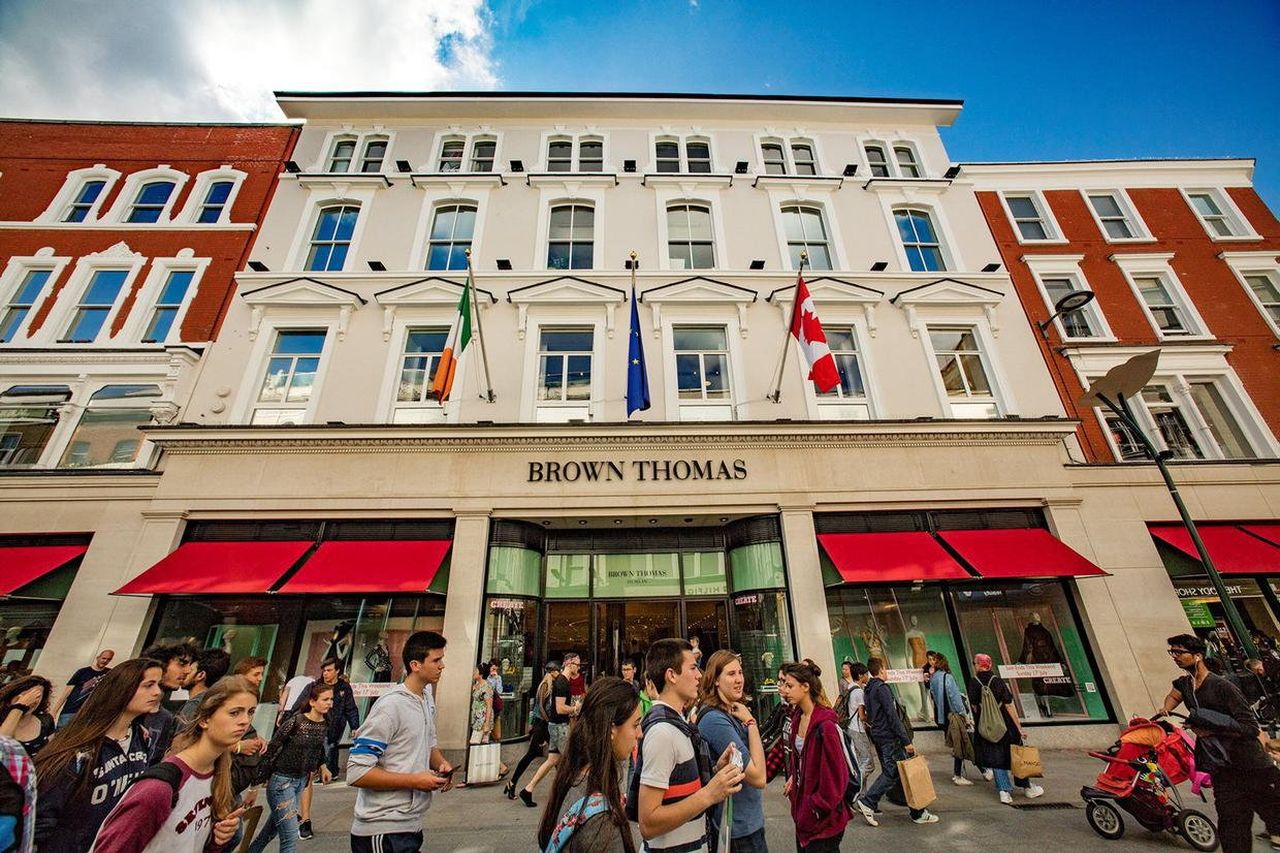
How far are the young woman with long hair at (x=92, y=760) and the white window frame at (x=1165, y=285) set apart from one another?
2163 cm

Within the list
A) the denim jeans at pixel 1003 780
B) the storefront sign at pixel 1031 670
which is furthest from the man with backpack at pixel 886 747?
the storefront sign at pixel 1031 670

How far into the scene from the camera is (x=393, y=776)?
3564 mm

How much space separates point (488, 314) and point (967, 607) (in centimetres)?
1355

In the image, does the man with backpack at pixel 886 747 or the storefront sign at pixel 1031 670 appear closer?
the man with backpack at pixel 886 747

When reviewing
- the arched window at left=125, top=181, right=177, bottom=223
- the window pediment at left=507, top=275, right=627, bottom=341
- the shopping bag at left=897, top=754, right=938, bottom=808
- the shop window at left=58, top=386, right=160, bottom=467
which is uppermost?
the arched window at left=125, top=181, right=177, bottom=223

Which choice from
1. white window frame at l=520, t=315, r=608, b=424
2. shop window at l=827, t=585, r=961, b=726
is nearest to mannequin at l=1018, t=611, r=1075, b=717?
shop window at l=827, t=585, r=961, b=726

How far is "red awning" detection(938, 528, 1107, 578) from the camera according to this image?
35.5 feet

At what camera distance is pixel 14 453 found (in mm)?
12664

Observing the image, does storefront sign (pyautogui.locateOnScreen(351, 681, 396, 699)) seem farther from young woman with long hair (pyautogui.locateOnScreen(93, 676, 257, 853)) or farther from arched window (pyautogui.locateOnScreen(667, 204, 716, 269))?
arched window (pyautogui.locateOnScreen(667, 204, 716, 269))

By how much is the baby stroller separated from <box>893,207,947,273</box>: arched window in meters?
12.2

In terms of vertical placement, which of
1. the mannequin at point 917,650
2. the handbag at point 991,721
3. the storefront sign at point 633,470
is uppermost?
the storefront sign at point 633,470

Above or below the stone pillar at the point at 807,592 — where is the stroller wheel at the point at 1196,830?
below

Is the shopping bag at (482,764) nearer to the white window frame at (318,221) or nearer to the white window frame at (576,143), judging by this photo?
the white window frame at (318,221)

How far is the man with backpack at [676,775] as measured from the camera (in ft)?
9.39
